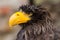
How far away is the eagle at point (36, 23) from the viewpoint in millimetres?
2840

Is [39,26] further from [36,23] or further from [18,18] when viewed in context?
[18,18]

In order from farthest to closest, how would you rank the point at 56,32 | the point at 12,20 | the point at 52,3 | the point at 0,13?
the point at 52,3
the point at 0,13
the point at 56,32
the point at 12,20

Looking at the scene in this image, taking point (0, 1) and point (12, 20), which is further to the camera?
point (0, 1)

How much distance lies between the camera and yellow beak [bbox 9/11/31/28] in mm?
2776

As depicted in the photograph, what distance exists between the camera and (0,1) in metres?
4.02

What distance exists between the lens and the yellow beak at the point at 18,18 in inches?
109

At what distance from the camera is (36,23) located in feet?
9.43

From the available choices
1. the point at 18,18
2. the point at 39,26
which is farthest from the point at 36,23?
the point at 18,18

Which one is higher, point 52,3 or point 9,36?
point 52,3

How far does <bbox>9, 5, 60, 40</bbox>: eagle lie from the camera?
284cm

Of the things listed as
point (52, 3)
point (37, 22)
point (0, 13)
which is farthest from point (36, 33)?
point (52, 3)

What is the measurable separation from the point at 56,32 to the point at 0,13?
1.14 meters

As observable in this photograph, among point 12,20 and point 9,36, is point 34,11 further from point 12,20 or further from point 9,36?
point 9,36

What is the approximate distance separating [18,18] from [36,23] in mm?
161
